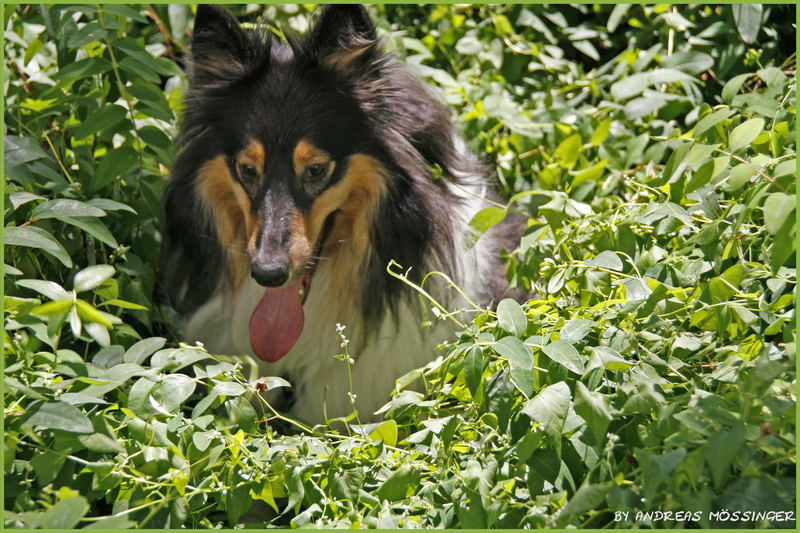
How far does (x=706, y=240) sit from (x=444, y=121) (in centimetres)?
114

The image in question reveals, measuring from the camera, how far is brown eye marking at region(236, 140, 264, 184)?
2879 mm

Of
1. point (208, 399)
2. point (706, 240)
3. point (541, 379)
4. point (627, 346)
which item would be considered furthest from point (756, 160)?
point (208, 399)

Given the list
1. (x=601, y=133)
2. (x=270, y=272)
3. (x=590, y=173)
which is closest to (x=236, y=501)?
(x=270, y=272)

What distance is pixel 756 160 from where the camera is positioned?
243cm

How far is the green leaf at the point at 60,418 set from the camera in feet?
6.31

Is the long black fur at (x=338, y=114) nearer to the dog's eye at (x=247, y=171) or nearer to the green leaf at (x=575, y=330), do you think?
the dog's eye at (x=247, y=171)

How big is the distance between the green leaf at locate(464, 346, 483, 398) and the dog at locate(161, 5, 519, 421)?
0.87 meters

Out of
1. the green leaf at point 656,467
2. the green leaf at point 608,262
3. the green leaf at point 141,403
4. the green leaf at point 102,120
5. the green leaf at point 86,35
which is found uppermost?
the green leaf at point 86,35

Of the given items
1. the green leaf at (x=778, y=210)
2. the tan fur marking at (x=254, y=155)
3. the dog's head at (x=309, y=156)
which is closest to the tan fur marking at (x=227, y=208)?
the dog's head at (x=309, y=156)

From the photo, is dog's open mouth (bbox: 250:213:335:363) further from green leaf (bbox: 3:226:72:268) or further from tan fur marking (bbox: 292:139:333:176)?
green leaf (bbox: 3:226:72:268)

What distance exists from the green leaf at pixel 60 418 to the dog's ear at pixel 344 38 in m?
1.53

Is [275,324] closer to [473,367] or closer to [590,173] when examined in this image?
[473,367]

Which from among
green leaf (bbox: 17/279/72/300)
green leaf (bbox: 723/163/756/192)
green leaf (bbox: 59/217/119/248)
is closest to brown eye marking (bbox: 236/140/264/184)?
green leaf (bbox: 59/217/119/248)

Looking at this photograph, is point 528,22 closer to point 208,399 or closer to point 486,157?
point 486,157
